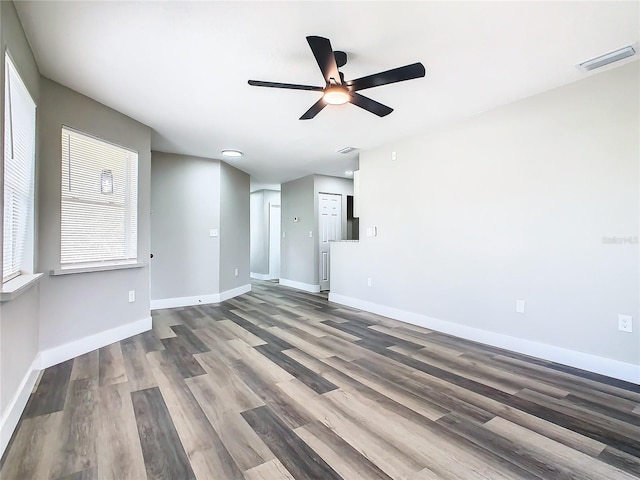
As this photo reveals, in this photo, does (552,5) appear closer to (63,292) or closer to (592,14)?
(592,14)

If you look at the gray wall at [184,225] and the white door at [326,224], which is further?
the white door at [326,224]

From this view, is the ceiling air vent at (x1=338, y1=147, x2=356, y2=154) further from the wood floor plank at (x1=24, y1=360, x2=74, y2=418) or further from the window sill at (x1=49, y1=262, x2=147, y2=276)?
the wood floor plank at (x1=24, y1=360, x2=74, y2=418)

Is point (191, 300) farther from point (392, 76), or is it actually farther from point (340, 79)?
point (392, 76)

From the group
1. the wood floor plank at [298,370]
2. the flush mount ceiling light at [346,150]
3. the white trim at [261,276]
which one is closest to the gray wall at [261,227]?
the white trim at [261,276]

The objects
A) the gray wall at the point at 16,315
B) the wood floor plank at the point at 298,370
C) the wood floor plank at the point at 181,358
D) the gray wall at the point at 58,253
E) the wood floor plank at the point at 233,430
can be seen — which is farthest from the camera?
the gray wall at the point at 58,253

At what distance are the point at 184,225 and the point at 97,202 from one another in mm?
1794

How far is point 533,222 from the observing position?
2939 millimetres

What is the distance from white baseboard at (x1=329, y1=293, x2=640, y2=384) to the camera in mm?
2479

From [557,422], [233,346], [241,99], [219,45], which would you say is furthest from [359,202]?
[557,422]

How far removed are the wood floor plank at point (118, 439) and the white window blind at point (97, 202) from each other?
1450 mm

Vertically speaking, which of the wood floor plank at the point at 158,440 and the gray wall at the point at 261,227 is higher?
the gray wall at the point at 261,227

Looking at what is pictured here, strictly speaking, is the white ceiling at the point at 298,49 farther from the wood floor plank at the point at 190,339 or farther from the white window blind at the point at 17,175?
the wood floor plank at the point at 190,339

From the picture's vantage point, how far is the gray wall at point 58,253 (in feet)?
8.96

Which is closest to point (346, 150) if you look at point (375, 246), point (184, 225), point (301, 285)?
point (375, 246)
